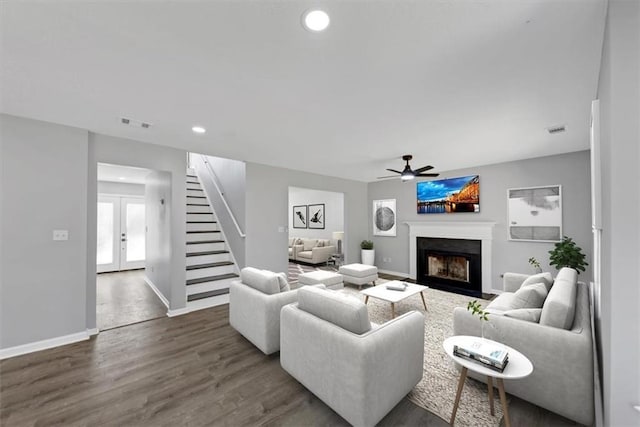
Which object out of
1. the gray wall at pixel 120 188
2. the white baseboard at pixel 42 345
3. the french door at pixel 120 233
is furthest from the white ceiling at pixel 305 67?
the french door at pixel 120 233

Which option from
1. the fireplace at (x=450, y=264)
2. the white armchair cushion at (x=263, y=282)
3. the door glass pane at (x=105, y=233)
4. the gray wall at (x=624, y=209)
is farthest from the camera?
the door glass pane at (x=105, y=233)

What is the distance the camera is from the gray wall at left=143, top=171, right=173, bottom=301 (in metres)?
4.02

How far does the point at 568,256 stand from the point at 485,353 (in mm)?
3389

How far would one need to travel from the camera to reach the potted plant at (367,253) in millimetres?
6590

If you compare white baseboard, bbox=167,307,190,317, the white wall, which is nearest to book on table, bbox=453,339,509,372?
white baseboard, bbox=167,307,190,317

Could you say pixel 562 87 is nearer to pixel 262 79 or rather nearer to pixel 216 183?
pixel 262 79

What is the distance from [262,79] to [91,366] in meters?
3.11

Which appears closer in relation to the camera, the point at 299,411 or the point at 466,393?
the point at 299,411

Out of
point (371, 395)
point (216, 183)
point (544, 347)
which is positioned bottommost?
point (371, 395)

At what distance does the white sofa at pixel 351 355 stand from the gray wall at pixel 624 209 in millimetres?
1041

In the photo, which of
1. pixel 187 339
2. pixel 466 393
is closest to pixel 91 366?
pixel 187 339

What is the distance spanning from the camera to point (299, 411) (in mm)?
1887

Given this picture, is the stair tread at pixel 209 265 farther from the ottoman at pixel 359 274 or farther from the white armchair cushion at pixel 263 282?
the ottoman at pixel 359 274

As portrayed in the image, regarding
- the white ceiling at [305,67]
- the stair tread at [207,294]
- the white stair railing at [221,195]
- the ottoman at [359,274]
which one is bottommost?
the stair tread at [207,294]
